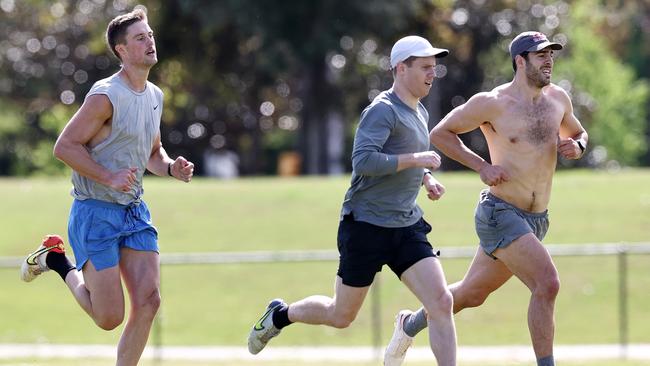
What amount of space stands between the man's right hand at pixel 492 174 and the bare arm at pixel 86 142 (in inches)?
91.4

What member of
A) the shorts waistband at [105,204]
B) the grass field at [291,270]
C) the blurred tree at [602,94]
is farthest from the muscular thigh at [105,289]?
the blurred tree at [602,94]

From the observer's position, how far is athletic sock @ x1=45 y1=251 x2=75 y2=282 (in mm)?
9195

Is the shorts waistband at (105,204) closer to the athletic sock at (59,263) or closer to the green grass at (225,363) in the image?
the athletic sock at (59,263)

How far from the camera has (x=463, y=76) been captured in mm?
52969

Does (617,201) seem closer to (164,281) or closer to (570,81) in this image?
(164,281)

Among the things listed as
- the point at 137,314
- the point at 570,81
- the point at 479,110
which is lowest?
the point at 570,81

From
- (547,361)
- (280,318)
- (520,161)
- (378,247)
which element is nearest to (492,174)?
(520,161)

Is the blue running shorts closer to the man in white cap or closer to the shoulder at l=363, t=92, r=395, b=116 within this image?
the man in white cap

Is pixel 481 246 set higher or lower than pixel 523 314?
higher

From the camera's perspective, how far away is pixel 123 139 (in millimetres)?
8531

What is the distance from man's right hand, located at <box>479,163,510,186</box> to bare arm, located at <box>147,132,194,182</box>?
1933mm

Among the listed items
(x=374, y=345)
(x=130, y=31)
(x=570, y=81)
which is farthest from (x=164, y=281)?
(x=570, y=81)

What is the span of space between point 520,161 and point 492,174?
0.30 meters

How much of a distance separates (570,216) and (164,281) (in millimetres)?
6782
